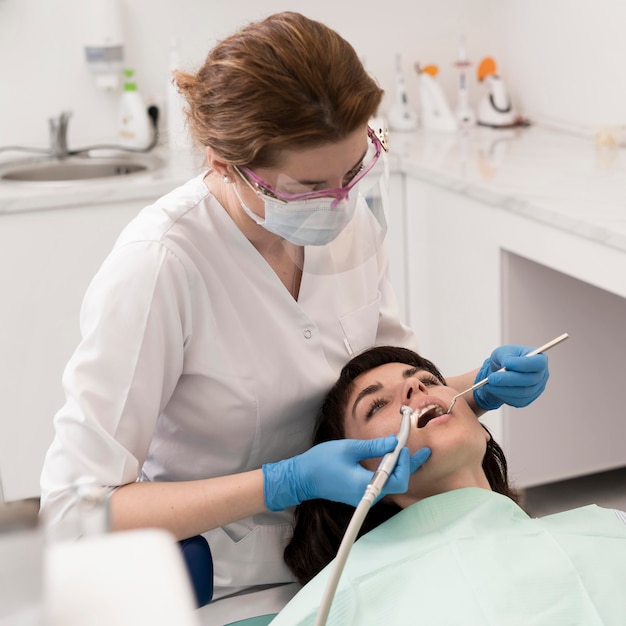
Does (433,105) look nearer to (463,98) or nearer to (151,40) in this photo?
(463,98)

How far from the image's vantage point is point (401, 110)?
3270 millimetres

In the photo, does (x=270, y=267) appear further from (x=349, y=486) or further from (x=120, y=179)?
(x=120, y=179)

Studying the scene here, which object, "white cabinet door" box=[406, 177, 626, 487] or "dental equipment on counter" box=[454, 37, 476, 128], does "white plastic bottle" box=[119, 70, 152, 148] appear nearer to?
"white cabinet door" box=[406, 177, 626, 487]

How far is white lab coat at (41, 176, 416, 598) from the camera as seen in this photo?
4.52ft

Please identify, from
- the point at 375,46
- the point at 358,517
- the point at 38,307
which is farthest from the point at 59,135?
the point at 358,517

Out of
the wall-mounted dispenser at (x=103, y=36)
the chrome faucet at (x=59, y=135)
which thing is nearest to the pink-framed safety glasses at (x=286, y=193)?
the chrome faucet at (x=59, y=135)

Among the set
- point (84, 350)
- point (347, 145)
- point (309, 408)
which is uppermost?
point (347, 145)

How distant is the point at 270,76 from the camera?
1.26m

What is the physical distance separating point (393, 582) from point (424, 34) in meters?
2.41

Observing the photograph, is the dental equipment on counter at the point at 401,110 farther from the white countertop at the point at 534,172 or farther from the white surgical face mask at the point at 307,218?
the white surgical face mask at the point at 307,218

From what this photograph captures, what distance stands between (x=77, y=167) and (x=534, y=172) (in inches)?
56.7

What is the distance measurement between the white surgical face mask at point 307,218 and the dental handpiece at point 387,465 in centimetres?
30

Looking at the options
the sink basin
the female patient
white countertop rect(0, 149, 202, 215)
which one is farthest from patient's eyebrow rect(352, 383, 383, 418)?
the sink basin

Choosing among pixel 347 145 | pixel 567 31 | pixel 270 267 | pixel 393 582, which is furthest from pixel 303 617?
pixel 567 31
